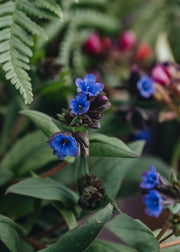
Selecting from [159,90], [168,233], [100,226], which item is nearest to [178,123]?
[159,90]

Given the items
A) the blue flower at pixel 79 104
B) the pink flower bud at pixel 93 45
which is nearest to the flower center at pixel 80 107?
the blue flower at pixel 79 104

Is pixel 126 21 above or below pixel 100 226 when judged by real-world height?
above

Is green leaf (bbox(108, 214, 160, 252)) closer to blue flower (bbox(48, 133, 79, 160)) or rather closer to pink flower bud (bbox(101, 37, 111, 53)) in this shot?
blue flower (bbox(48, 133, 79, 160))

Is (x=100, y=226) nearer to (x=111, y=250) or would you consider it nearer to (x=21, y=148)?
(x=111, y=250)

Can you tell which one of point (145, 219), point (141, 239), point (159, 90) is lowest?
point (145, 219)

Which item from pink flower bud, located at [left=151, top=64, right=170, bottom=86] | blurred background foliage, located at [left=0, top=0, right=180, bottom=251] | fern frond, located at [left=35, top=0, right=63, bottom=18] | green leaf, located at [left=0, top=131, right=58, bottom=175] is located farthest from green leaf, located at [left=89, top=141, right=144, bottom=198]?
fern frond, located at [left=35, top=0, right=63, bottom=18]

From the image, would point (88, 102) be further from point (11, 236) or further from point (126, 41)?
point (126, 41)

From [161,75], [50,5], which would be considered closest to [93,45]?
[161,75]
